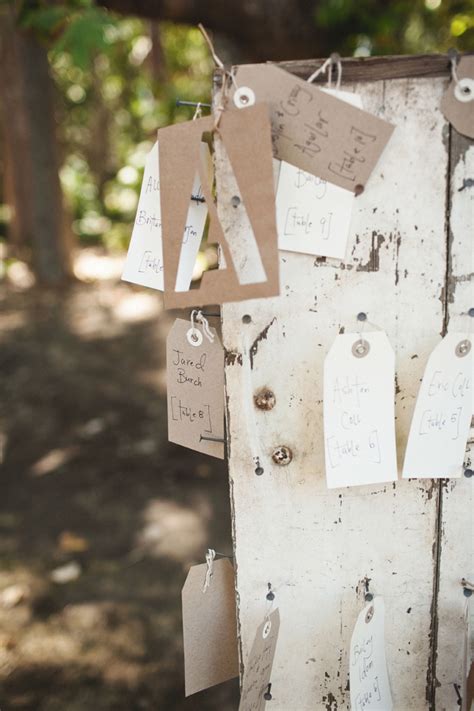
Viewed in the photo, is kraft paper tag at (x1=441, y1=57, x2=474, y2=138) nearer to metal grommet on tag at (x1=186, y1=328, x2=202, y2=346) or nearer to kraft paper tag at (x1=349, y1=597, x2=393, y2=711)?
metal grommet on tag at (x1=186, y1=328, x2=202, y2=346)

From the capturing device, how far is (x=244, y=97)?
850 mm

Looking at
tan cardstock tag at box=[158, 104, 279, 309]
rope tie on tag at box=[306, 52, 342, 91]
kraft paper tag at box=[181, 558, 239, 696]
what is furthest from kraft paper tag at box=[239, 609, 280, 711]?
rope tie on tag at box=[306, 52, 342, 91]

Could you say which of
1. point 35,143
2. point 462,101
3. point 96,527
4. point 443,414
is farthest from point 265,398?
point 35,143

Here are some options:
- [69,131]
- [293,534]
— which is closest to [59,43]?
[293,534]

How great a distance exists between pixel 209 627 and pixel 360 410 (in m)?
0.54

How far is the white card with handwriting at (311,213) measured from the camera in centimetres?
87

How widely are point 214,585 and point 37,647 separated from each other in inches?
47.2

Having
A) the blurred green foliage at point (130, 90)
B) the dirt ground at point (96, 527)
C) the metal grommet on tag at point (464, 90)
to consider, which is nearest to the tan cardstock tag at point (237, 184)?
the metal grommet on tag at point (464, 90)

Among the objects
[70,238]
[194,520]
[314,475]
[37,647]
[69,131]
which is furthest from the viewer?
[69,131]

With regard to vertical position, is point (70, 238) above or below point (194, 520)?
above

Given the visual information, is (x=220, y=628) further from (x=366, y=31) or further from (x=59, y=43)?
(x=366, y=31)

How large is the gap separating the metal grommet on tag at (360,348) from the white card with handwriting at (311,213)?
12cm

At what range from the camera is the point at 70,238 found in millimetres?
6324

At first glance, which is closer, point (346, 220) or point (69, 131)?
point (346, 220)
